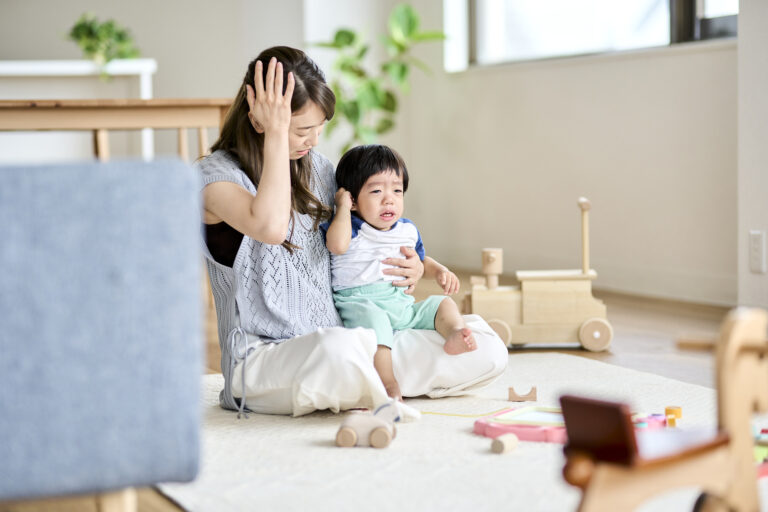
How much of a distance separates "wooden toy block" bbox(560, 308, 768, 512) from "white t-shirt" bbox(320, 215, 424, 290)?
95 centimetres

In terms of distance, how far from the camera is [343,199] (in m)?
1.91

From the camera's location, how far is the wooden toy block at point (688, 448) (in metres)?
0.90

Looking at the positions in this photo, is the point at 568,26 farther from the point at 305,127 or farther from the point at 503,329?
the point at 305,127

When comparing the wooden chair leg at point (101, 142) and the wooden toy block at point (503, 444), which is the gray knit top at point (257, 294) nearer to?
the wooden toy block at point (503, 444)

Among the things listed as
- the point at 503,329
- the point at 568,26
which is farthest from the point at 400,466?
the point at 568,26

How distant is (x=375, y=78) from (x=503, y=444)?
331 centimetres

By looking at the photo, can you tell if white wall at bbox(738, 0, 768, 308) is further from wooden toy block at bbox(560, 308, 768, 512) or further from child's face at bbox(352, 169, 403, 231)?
wooden toy block at bbox(560, 308, 768, 512)

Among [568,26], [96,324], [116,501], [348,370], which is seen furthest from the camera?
[568,26]

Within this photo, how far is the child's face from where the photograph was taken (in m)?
1.90

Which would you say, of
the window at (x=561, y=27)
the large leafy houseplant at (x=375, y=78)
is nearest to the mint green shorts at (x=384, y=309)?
the window at (x=561, y=27)

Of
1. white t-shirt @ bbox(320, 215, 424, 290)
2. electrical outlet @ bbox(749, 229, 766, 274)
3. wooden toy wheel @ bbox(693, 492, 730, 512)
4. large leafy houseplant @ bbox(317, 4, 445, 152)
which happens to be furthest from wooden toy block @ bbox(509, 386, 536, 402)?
large leafy houseplant @ bbox(317, 4, 445, 152)

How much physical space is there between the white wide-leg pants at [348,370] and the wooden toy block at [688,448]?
0.74 metres

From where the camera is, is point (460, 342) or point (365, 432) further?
point (460, 342)

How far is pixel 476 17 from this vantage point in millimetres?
4500
